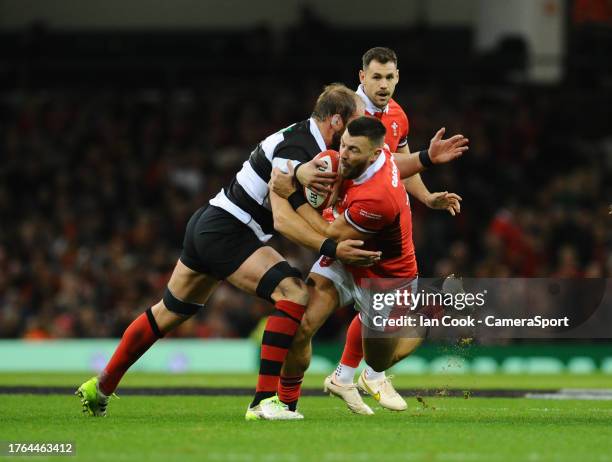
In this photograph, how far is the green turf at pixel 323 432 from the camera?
6.38 metres

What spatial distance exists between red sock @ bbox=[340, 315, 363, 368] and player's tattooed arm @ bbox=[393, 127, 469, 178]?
1.15m

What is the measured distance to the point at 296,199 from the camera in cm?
825

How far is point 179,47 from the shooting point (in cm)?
2427

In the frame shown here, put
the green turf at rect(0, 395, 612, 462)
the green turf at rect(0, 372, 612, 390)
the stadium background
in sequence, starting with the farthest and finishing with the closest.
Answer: the stadium background < the green turf at rect(0, 372, 612, 390) < the green turf at rect(0, 395, 612, 462)

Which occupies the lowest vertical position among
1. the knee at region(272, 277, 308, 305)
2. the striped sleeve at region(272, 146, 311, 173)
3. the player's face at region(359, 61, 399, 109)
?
the knee at region(272, 277, 308, 305)

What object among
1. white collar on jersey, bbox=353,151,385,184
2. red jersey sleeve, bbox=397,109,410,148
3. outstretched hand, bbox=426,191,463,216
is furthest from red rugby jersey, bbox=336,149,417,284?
red jersey sleeve, bbox=397,109,410,148

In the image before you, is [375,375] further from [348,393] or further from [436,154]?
[436,154]

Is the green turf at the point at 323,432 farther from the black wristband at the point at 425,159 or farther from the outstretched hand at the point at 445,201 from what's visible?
the black wristband at the point at 425,159

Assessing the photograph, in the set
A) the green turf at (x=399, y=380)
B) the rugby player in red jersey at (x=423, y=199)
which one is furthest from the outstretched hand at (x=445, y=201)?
the green turf at (x=399, y=380)

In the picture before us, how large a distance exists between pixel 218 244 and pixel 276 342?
77cm

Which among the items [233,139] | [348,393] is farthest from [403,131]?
[233,139]

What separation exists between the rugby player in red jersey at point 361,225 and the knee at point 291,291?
283 mm

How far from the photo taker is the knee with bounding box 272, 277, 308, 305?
26.9 ft

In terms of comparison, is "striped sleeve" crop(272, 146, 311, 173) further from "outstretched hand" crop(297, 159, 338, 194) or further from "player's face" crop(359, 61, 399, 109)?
"player's face" crop(359, 61, 399, 109)
